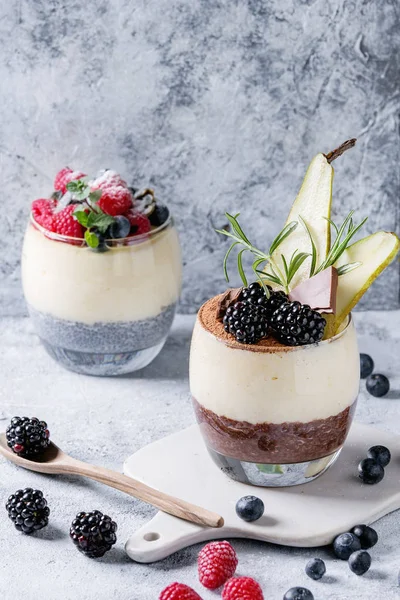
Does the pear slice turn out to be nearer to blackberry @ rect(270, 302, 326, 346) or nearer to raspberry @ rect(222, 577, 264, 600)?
blackberry @ rect(270, 302, 326, 346)

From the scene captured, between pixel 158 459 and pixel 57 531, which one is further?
pixel 158 459

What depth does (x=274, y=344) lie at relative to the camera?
4.16ft

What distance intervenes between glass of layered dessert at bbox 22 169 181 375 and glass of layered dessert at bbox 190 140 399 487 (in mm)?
318

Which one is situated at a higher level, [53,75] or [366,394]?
[53,75]

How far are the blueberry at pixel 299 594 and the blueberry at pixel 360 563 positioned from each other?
83 millimetres

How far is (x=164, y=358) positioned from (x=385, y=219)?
0.54 metres

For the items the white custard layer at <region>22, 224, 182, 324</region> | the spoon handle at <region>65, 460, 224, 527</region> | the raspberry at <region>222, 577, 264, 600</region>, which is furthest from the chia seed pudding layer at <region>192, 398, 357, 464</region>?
the white custard layer at <region>22, 224, 182, 324</region>

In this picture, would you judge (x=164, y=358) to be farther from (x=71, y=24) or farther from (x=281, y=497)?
(x=71, y=24)

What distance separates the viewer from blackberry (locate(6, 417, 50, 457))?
1433 mm

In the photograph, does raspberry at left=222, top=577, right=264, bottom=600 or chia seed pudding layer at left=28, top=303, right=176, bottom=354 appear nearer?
raspberry at left=222, top=577, right=264, bottom=600

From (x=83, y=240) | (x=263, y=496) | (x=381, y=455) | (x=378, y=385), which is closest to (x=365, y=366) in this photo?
(x=378, y=385)

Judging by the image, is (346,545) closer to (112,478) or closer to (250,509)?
(250,509)

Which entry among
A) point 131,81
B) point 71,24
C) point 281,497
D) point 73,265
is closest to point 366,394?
point 281,497

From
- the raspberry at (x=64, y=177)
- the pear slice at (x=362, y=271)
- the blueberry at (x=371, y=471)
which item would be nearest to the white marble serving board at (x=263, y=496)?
the blueberry at (x=371, y=471)
